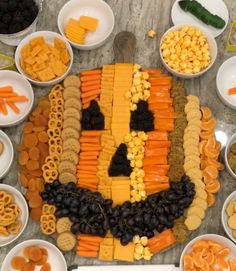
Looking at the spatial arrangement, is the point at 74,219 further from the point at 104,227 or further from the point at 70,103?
the point at 70,103

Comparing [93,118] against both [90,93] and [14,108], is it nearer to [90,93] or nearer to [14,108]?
[90,93]

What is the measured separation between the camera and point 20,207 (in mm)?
1793

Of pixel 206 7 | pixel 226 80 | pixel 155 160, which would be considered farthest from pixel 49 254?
pixel 206 7

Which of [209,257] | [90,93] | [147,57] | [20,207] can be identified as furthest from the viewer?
[147,57]

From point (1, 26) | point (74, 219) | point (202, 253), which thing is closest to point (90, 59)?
point (1, 26)

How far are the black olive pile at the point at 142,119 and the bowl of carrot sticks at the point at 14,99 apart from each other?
40cm

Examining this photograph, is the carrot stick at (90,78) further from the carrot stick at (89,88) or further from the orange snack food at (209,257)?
the orange snack food at (209,257)

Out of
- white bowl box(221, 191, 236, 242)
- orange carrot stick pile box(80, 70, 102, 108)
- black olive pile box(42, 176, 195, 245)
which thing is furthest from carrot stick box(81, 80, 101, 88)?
white bowl box(221, 191, 236, 242)

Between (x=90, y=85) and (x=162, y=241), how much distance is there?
66 cm

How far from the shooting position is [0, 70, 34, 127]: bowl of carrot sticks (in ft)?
6.26

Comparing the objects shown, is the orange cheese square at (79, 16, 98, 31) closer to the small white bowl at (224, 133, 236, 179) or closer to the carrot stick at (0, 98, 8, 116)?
the carrot stick at (0, 98, 8, 116)

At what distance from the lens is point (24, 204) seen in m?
1.78

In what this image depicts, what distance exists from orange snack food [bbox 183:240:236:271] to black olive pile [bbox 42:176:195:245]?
124mm

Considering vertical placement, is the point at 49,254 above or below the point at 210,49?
below
